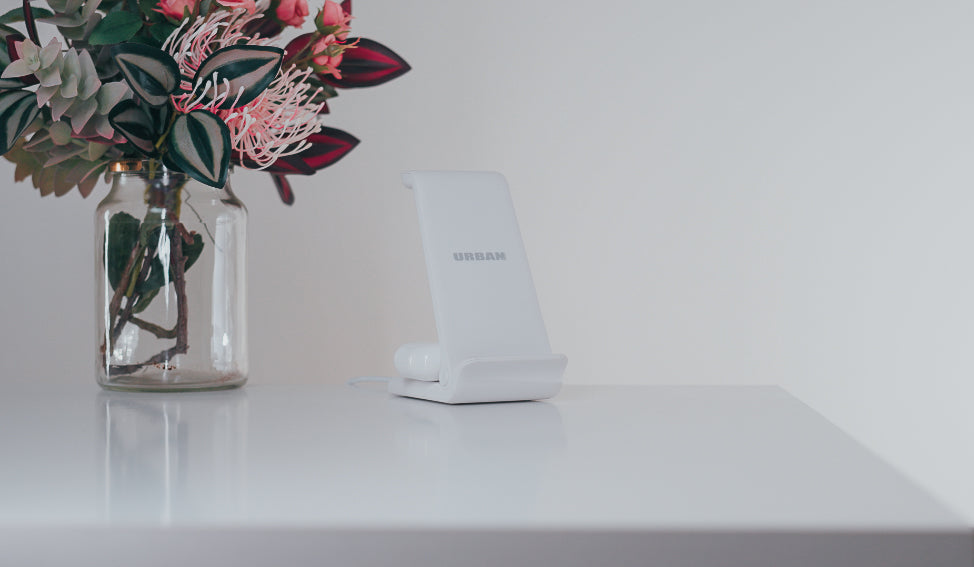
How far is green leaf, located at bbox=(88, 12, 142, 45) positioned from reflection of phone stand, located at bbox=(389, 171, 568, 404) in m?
0.29

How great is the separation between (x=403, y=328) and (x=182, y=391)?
38.4 inches

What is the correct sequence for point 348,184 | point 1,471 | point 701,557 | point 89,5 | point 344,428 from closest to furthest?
point 701,557 → point 1,471 → point 344,428 → point 89,5 → point 348,184

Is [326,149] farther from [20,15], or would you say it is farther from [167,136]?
[20,15]

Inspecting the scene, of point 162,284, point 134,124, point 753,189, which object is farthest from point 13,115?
point 753,189

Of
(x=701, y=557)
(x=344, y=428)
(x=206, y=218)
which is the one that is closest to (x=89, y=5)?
(x=206, y=218)

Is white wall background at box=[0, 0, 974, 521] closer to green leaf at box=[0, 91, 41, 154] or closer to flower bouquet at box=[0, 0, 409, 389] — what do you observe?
flower bouquet at box=[0, 0, 409, 389]

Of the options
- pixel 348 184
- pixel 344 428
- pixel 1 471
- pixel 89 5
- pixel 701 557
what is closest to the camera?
pixel 701 557

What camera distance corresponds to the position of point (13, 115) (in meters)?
0.82

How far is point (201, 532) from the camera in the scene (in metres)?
0.37

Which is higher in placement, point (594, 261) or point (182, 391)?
point (594, 261)

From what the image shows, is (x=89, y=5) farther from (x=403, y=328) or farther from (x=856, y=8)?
(x=856, y=8)

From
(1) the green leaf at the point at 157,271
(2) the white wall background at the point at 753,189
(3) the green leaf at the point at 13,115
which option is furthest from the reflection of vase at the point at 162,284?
(2) the white wall background at the point at 753,189

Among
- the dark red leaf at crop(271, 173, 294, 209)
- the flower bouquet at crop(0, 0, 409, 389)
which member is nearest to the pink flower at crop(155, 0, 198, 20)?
the flower bouquet at crop(0, 0, 409, 389)

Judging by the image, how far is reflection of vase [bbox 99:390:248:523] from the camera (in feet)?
1.33
